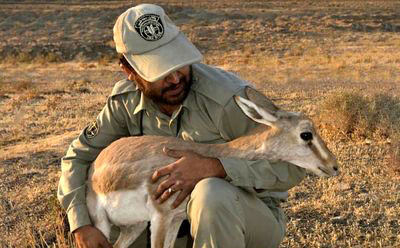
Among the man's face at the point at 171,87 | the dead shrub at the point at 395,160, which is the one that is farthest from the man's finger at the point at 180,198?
the dead shrub at the point at 395,160

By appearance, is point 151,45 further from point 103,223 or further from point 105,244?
point 105,244

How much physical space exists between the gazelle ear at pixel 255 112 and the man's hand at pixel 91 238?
52.1 inches

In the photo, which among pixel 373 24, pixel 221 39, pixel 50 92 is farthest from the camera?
pixel 373 24

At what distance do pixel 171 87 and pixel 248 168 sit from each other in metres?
0.80

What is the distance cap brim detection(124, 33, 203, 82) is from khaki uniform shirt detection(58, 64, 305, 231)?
0.95ft

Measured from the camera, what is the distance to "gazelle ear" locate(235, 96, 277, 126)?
154 inches

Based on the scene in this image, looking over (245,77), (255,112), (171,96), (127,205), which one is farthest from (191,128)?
(245,77)

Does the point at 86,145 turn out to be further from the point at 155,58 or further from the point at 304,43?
the point at 304,43

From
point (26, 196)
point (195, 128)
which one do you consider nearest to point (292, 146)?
point (195, 128)

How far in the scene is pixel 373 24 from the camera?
1555 inches

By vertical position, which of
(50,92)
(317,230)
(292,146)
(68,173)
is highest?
(292,146)

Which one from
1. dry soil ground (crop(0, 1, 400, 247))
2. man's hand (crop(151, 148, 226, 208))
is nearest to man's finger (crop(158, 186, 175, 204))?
man's hand (crop(151, 148, 226, 208))

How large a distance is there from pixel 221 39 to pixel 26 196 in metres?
28.8

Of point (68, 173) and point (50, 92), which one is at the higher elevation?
point (68, 173)
